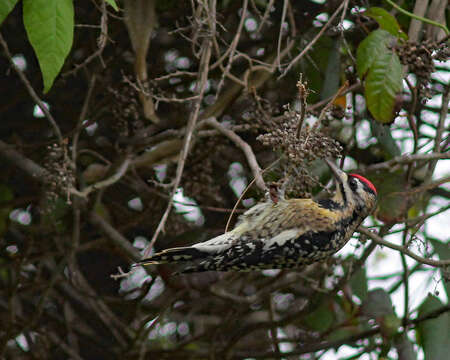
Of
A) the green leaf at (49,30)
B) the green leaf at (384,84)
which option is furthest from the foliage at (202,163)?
the green leaf at (49,30)

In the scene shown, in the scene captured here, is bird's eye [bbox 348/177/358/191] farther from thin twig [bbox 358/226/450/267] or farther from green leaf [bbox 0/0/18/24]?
green leaf [bbox 0/0/18/24]

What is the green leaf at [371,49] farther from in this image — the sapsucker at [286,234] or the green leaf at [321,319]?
the green leaf at [321,319]

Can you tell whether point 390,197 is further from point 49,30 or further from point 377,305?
point 49,30

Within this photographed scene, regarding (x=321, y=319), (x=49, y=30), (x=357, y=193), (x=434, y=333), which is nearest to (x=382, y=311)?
(x=434, y=333)

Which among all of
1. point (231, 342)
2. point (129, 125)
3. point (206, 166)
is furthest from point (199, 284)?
point (129, 125)

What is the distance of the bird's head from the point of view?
2.43 meters

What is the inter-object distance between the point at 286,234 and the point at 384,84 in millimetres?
579

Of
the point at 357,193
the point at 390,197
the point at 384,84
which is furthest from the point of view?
the point at 390,197

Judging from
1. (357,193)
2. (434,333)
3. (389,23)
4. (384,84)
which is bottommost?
(434,333)

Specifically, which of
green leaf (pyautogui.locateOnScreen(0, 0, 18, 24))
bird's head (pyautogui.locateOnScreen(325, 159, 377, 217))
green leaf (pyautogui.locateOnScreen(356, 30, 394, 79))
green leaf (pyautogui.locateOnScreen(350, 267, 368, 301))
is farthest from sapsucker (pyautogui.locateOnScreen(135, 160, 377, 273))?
green leaf (pyautogui.locateOnScreen(0, 0, 18, 24))

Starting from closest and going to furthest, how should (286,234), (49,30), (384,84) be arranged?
(49,30)
(384,84)
(286,234)

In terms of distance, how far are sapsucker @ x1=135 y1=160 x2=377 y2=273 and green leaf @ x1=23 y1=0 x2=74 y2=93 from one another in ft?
2.29

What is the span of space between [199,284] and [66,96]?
1187 mm

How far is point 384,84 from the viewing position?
2.21 m
